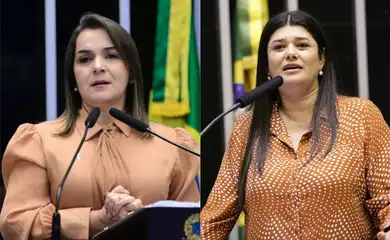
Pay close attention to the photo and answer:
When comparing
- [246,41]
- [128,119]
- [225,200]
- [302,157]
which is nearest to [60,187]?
[128,119]

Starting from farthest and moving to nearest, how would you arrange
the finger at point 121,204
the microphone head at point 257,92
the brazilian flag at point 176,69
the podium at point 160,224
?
the brazilian flag at point 176,69 < the finger at point 121,204 < the microphone head at point 257,92 < the podium at point 160,224

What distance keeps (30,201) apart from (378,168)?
856mm

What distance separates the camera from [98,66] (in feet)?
5.36

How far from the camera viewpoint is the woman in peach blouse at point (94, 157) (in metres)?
1.55

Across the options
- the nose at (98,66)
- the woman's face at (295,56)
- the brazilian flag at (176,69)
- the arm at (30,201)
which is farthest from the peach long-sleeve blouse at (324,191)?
the nose at (98,66)

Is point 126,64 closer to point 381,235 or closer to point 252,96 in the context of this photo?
point 252,96

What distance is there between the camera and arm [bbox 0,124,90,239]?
1.53m

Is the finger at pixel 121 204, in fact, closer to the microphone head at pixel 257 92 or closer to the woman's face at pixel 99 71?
the woman's face at pixel 99 71

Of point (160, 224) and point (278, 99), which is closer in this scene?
point (160, 224)

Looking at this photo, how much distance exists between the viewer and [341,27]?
1.97 meters

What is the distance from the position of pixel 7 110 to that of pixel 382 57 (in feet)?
3.65

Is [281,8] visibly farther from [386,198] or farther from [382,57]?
[386,198]

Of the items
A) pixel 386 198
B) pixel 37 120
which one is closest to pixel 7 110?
pixel 37 120

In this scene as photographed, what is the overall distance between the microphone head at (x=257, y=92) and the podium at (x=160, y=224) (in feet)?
0.92
